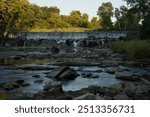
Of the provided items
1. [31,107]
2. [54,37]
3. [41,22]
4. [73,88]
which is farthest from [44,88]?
[41,22]

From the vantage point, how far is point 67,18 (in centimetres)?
17112

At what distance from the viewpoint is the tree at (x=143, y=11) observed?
5953 centimetres

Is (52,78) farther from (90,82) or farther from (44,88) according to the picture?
(44,88)

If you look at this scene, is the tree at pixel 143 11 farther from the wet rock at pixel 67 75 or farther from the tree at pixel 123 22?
the tree at pixel 123 22

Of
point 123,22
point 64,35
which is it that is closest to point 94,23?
point 123,22

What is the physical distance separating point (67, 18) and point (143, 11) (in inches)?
4241

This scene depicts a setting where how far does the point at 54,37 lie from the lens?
314 ft

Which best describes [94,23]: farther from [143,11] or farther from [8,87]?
[8,87]

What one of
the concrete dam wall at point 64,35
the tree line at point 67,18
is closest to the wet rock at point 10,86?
the tree line at point 67,18

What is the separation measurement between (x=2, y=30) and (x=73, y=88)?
79.6 meters

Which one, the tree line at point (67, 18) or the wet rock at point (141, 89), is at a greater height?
the tree line at point (67, 18)

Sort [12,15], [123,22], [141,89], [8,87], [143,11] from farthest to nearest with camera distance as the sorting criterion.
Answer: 1. [123,22]
2. [12,15]
3. [143,11]
4. [8,87]
5. [141,89]

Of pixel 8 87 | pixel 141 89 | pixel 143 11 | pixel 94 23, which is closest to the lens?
pixel 141 89

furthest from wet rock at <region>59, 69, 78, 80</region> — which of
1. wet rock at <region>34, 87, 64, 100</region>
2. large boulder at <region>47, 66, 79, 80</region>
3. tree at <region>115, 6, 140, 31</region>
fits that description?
tree at <region>115, 6, 140, 31</region>
